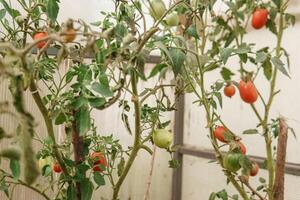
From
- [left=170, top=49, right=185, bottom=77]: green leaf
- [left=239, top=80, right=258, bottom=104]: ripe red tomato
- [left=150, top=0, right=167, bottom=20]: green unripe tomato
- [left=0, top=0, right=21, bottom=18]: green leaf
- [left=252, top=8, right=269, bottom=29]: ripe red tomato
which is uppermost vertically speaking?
[left=252, top=8, right=269, bottom=29]: ripe red tomato

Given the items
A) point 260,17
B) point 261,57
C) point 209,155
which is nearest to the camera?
point 261,57

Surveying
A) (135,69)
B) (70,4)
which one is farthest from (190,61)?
(70,4)

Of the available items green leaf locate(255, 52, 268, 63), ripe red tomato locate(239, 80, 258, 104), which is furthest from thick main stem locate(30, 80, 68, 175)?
ripe red tomato locate(239, 80, 258, 104)

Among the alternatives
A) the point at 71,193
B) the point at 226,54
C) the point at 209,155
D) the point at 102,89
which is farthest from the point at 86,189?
the point at 209,155

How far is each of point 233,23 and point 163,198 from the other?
1.02 metres

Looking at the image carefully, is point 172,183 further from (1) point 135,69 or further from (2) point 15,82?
(2) point 15,82

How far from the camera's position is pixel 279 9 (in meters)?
1.18

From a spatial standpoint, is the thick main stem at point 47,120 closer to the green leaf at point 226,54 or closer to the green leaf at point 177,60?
the green leaf at point 177,60

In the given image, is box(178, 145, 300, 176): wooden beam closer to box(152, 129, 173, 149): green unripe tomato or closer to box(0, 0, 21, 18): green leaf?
box(152, 129, 173, 149): green unripe tomato

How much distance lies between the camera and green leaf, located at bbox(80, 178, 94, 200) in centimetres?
66

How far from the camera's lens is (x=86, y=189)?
664mm

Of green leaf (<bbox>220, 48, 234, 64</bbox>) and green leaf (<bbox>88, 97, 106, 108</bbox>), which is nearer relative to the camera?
green leaf (<bbox>88, 97, 106, 108</bbox>)

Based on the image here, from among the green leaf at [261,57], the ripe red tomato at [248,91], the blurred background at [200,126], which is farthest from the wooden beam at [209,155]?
the green leaf at [261,57]

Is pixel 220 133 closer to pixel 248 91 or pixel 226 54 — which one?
pixel 248 91
